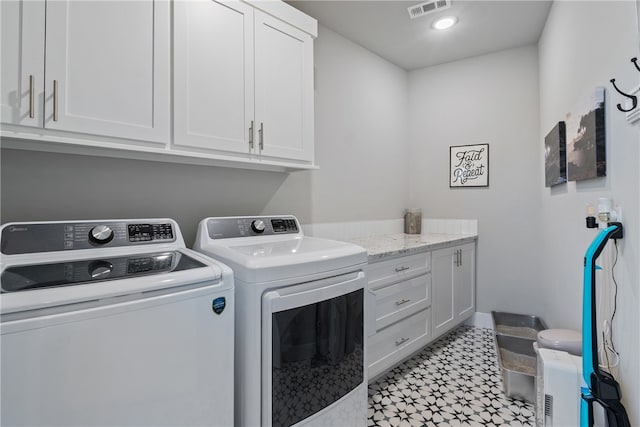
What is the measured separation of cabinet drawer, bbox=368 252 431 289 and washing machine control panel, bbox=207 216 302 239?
55 centimetres

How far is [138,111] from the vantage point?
1.36m

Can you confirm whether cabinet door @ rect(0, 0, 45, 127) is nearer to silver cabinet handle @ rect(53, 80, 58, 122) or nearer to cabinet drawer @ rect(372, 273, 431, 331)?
silver cabinet handle @ rect(53, 80, 58, 122)

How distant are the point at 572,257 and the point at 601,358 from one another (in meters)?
0.70

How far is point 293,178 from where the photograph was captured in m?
2.42

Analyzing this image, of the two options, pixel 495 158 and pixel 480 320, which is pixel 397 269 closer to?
pixel 480 320

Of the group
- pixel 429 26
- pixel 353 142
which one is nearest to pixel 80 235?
pixel 353 142

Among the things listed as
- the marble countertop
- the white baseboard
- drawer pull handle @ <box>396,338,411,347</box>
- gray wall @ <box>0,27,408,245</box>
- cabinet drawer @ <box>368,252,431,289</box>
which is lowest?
the white baseboard

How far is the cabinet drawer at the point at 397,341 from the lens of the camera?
6.69 ft

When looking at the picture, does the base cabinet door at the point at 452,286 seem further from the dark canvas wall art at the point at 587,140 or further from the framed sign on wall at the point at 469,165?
the dark canvas wall art at the point at 587,140

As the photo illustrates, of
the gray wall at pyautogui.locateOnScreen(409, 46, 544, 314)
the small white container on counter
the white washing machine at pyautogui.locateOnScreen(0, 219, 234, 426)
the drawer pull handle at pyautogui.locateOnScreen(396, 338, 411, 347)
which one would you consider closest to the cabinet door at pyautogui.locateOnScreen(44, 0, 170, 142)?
the white washing machine at pyautogui.locateOnScreen(0, 219, 234, 426)

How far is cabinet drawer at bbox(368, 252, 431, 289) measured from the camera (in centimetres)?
204

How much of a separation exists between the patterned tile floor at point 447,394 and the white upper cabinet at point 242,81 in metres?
1.61

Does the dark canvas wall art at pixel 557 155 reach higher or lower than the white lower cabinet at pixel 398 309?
higher

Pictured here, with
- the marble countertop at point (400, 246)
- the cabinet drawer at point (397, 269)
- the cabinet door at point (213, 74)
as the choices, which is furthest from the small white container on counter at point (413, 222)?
the cabinet door at point (213, 74)
